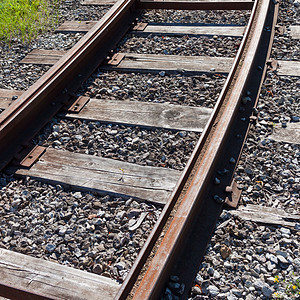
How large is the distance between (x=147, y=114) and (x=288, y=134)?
4.21ft

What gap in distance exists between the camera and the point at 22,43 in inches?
225

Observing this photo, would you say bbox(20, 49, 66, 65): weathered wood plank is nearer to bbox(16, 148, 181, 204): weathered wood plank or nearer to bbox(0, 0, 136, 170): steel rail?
bbox(0, 0, 136, 170): steel rail

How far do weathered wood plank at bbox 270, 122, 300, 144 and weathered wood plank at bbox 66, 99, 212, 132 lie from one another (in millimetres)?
621

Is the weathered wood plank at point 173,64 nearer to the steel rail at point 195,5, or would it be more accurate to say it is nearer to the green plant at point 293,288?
the steel rail at point 195,5

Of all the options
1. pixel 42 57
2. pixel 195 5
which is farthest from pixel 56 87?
pixel 195 5

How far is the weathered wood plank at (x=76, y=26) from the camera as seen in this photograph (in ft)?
18.9

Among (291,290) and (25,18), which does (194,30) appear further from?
(291,290)

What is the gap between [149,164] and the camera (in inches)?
137

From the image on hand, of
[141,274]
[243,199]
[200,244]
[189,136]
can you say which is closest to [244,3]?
[189,136]

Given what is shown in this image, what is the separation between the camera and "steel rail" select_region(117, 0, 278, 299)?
233 cm

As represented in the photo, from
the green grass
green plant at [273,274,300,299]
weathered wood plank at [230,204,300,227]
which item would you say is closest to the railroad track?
weathered wood plank at [230,204,300,227]

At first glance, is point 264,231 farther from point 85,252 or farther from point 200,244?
point 85,252

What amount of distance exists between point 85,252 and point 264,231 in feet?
3.90

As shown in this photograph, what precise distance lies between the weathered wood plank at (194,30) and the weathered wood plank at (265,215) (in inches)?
115
